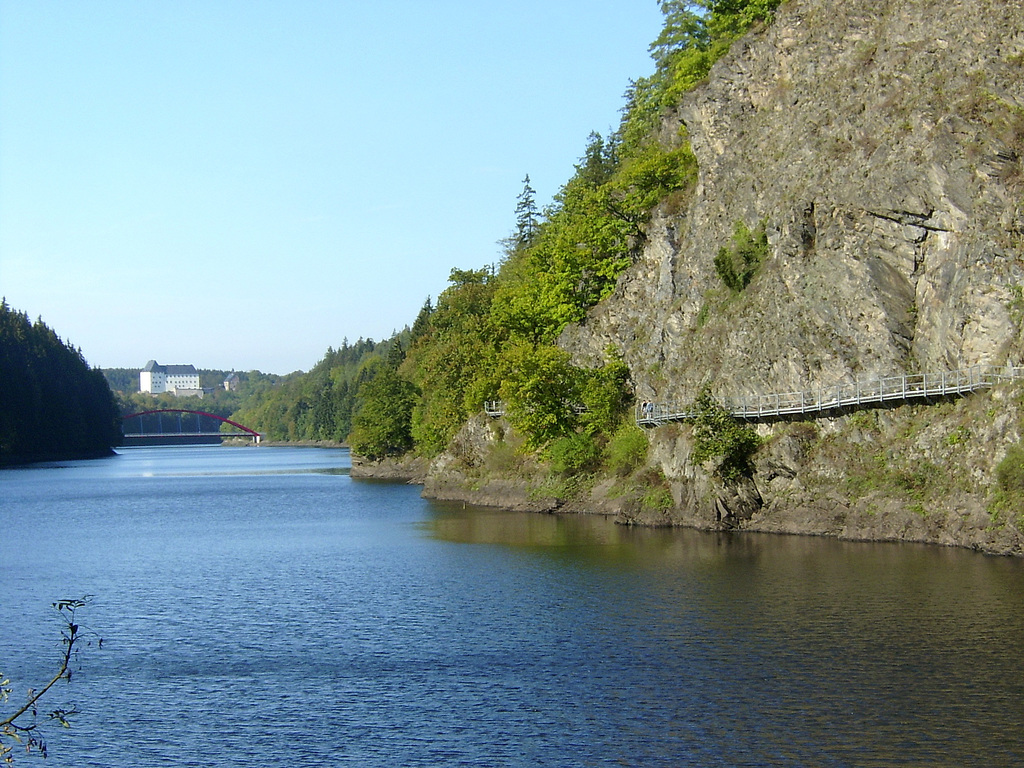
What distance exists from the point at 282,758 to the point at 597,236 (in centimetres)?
6383

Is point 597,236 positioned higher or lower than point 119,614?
higher

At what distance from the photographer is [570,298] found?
8594 cm

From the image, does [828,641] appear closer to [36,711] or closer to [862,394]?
[36,711]

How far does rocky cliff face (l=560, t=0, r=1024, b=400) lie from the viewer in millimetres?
50531

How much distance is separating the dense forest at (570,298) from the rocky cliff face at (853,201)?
580cm

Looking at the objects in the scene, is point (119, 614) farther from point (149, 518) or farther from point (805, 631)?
point (149, 518)

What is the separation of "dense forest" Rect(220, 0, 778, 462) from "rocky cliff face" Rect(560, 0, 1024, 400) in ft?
19.0

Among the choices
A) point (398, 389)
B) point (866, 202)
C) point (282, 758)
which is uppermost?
point (866, 202)

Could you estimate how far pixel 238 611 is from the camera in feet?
130

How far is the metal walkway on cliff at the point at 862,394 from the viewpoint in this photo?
48531 mm

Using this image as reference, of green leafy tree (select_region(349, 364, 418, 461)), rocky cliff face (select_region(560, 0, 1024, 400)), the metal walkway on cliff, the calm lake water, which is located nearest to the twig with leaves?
the calm lake water

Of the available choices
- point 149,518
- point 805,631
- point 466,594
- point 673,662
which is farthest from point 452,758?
point 149,518

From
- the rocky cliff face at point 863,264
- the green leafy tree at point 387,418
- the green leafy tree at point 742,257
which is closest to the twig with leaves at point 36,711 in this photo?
the rocky cliff face at point 863,264

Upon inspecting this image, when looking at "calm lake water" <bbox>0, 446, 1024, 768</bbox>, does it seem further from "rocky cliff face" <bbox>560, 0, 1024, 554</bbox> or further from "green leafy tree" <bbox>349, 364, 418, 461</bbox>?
"green leafy tree" <bbox>349, 364, 418, 461</bbox>
